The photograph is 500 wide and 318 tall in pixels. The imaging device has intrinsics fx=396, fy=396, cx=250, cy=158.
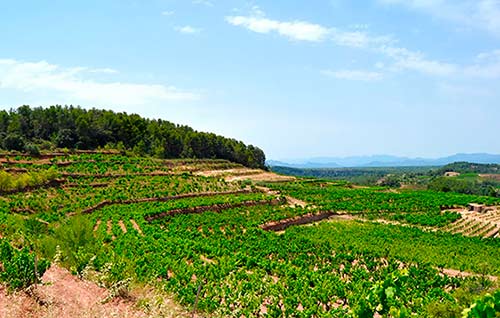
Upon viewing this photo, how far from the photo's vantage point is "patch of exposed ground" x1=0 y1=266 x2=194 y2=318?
8.92m

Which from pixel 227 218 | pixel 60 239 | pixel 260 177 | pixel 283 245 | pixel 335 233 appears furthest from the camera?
pixel 260 177

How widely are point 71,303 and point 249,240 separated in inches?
832

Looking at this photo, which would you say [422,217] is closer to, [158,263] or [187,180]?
[187,180]

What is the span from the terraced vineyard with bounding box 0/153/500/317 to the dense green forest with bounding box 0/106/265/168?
7.42 metres

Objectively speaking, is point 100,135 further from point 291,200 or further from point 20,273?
point 20,273

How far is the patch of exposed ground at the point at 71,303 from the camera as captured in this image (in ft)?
29.3

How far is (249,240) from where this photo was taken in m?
30.6

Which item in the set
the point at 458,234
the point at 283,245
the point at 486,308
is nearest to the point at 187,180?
the point at 283,245

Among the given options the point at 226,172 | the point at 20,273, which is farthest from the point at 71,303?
the point at 226,172

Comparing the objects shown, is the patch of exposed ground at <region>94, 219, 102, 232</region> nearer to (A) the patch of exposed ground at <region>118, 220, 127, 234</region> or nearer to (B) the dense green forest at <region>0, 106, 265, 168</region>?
(A) the patch of exposed ground at <region>118, 220, 127, 234</region>

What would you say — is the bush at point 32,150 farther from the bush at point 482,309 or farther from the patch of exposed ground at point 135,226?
the bush at point 482,309

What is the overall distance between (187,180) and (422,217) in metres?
31.8

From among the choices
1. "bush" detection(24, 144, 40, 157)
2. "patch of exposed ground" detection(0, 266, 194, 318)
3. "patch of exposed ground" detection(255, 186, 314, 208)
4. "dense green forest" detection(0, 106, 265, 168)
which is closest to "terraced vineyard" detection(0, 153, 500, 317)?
"patch of exposed ground" detection(255, 186, 314, 208)

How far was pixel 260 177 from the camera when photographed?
79438 mm
